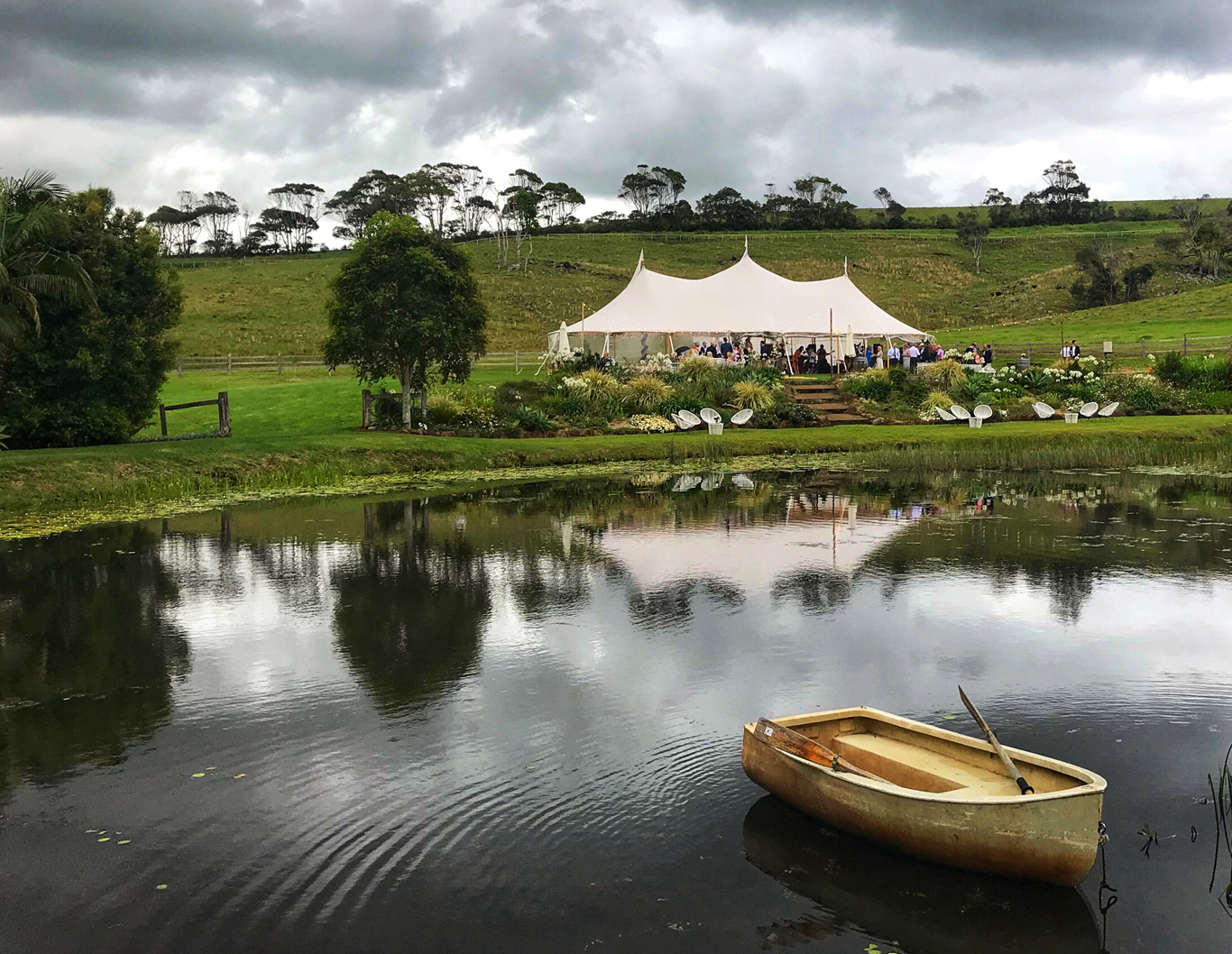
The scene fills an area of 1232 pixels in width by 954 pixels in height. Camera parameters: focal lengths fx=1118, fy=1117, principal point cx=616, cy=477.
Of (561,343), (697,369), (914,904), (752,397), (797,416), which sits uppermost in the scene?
(561,343)

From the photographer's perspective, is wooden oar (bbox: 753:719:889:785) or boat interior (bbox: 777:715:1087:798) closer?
boat interior (bbox: 777:715:1087:798)

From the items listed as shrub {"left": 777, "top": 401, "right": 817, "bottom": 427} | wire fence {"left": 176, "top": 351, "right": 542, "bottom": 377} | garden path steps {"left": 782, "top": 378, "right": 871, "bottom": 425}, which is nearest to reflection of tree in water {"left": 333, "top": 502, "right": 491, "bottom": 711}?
shrub {"left": 777, "top": 401, "right": 817, "bottom": 427}

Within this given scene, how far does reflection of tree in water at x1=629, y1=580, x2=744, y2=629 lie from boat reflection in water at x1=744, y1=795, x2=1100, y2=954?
5786mm

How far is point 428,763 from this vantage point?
872 cm

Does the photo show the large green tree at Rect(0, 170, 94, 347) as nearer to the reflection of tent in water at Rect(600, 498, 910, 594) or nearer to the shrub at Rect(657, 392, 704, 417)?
the reflection of tent in water at Rect(600, 498, 910, 594)

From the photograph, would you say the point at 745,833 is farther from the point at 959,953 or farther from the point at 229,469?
the point at 229,469

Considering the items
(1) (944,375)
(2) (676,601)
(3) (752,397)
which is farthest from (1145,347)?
(2) (676,601)

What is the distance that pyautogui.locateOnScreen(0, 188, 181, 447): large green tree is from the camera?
26.8m

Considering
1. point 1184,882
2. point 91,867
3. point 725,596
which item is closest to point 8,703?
point 91,867

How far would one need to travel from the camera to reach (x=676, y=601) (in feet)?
46.8

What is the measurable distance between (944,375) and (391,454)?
20930mm

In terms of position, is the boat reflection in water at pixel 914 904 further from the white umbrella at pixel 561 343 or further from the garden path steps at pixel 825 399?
the white umbrella at pixel 561 343

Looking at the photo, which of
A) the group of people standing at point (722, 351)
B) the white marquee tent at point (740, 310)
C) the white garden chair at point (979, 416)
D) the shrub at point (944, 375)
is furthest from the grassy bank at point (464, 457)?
the white marquee tent at point (740, 310)

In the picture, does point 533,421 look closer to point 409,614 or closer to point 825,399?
point 825,399
